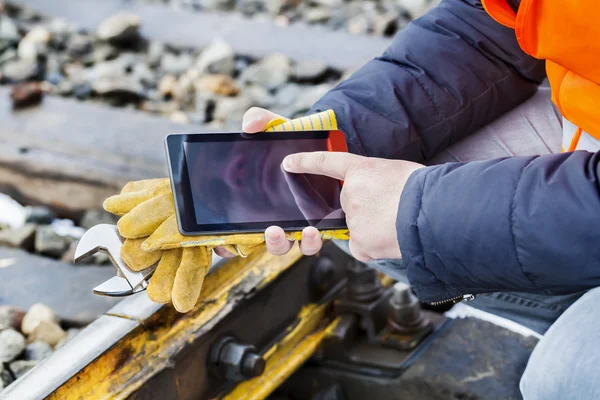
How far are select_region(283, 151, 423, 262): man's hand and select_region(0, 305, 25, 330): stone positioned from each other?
3.55 feet

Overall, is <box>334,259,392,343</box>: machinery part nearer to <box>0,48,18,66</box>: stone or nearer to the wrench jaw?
the wrench jaw

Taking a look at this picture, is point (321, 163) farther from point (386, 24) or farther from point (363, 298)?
point (386, 24)

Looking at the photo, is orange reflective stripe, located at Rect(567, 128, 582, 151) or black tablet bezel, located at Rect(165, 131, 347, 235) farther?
orange reflective stripe, located at Rect(567, 128, 582, 151)

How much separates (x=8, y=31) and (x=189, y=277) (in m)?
3.29

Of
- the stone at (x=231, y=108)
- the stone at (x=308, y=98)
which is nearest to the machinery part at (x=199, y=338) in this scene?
the stone at (x=308, y=98)

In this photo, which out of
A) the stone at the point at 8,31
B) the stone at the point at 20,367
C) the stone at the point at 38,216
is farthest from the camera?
the stone at the point at 8,31

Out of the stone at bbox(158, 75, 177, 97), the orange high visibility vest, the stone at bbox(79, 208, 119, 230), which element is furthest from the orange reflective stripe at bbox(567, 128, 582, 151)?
the stone at bbox(158, 75, 177, 97)

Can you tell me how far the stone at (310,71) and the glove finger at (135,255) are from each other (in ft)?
7.81

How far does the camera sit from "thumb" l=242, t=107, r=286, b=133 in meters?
1.71

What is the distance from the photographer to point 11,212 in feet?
10.7

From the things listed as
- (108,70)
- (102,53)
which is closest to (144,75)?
(108,70)

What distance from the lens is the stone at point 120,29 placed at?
14.5ft

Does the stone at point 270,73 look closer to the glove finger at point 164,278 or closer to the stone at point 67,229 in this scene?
the stone at point 67,229

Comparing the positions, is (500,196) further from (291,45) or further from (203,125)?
(291,45)
